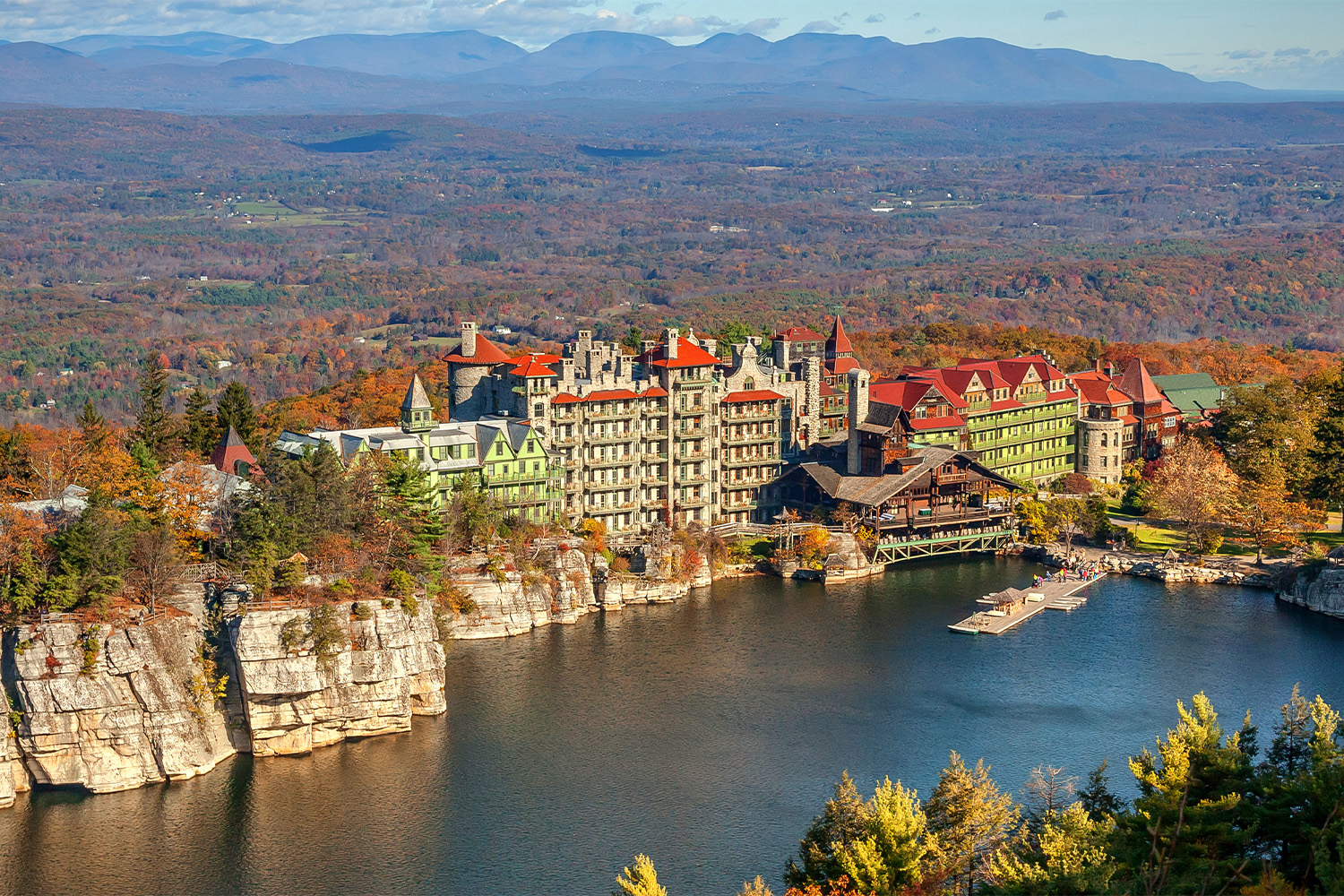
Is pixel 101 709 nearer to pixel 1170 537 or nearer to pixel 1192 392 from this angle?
pixel 1170 537

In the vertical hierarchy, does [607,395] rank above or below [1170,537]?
above

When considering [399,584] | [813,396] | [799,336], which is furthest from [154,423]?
[799,336]

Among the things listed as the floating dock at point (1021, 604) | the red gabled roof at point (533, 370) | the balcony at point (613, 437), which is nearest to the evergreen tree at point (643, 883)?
the floating dock at point (1021, 604)

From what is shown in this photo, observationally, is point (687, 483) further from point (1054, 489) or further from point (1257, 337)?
point (1257, 337)

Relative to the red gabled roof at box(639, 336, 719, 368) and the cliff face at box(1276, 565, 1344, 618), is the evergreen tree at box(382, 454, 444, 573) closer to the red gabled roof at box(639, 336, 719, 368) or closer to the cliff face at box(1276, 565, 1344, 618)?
the red gabled roof at box(639, 336, 719, 368)

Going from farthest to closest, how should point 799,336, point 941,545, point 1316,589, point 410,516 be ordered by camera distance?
point 799,336 < point 941,545 < point 1316,589 < point 410,516

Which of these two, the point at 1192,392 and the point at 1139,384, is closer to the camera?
the point at 1139,384
